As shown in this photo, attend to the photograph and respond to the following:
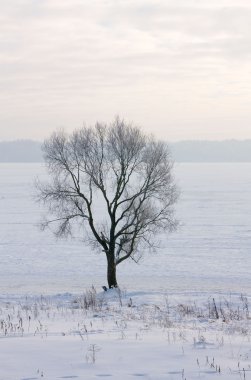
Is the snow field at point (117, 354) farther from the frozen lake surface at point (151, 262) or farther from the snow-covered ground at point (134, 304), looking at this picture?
the frozen lake surface at point (151, 262)

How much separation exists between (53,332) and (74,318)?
319 centimetres

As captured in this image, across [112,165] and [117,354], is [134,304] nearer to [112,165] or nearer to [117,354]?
[112,165]

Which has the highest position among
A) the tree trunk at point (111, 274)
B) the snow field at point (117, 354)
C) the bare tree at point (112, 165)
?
the bare tree at point (112, 165)

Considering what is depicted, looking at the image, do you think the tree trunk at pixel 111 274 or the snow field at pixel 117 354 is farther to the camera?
the tree trunk at pixel 111 274

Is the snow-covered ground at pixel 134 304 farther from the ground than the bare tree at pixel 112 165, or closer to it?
closer to it

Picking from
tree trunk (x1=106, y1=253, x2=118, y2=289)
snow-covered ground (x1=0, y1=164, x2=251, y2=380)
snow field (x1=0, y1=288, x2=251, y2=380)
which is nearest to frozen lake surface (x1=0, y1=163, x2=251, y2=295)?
snow-covered ground (x1=0, y1=164, x2=251, y2=380)

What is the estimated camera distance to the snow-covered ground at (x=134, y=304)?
24.6 feet

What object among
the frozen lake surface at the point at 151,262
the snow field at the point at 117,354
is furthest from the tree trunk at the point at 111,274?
the snow field at the point at 117,354

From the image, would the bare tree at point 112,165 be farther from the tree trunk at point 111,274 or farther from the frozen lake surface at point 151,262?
the frozen lake surface at point 151,262

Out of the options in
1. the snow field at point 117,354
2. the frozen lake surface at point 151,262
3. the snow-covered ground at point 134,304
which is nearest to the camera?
the snow field at point 117,354

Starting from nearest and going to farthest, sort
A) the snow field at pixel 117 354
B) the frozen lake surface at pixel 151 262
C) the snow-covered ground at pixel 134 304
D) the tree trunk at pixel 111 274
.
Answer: the snow field at pixel 117 354 < the snow-covered ground at pixel 134 304 < the tree trunk at pixel 111 274 < the frozen lake surface at pixel 151 262

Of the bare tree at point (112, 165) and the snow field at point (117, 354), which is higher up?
the bare tree at point (112, 165)

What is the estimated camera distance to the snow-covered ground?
7512mm

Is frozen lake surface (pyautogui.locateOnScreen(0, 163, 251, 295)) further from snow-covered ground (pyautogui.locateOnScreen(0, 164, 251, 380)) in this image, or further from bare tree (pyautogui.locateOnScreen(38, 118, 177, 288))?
bare tree (pyautogui.locateOnScreen(38, 118, 177, 288))
